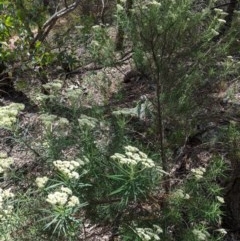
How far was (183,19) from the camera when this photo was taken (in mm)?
3219

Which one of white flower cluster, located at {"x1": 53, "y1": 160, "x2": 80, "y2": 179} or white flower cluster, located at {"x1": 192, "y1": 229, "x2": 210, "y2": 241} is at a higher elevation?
white flower cluster, located at {"x1": 53, "y1": 160, "x2": 80, "y2": 179}

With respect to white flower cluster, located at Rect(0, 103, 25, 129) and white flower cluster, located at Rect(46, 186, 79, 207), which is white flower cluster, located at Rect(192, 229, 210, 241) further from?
white flower cluster, located at Rect(0, 103, 25, 129)

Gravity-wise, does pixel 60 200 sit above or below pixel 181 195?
above

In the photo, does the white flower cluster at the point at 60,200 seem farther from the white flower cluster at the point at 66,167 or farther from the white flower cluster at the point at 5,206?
the white flower cluster at the point at 5,206

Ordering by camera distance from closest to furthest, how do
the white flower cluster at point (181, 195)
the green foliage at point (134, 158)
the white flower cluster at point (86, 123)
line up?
the green foliage at point (134, 158) < the white flower cluster at point (86, 123) < the white flower cluster at point (181, 195)

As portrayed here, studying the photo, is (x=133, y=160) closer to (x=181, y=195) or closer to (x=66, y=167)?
(x=66, y=167)

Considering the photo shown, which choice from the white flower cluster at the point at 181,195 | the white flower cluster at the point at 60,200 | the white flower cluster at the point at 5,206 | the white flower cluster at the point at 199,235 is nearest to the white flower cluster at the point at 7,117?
the white flower cluster at the point at 5,206

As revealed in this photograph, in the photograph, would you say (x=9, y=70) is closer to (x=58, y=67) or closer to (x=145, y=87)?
(x=58, y=67)

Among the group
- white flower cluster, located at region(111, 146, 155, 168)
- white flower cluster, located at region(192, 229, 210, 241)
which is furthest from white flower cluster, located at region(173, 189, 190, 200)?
white flower cluster, located at region(111, 146, 155, 168)

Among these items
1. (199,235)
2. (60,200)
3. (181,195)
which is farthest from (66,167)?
(199,235)

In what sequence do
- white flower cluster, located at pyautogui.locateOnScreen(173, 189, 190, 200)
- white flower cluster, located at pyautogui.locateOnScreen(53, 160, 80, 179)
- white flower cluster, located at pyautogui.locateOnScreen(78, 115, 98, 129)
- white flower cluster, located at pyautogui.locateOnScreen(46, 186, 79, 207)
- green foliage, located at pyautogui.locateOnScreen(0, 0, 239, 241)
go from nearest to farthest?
white flower cluster, located at pyautogui.locateOnScreen(46, 186, 79, 207), white flower cluster, located at pyautogui.locateOnScreen(53, 160, 80, 179), green foliage, located at pyautogui.locateOnScreen(0, 0, 239, 241), white flower cluster, located at pyautogui.locateOnScreen(78, 115, 98, 129), white flower cluster, located at pyautogui.locateOnScreen(173, 189, 190, 200)

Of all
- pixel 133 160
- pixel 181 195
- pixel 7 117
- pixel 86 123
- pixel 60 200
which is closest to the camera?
pixel 60 200

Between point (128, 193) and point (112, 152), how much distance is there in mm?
614

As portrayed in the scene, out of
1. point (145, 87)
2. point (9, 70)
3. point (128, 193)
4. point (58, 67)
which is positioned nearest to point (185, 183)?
point (128, 193)
